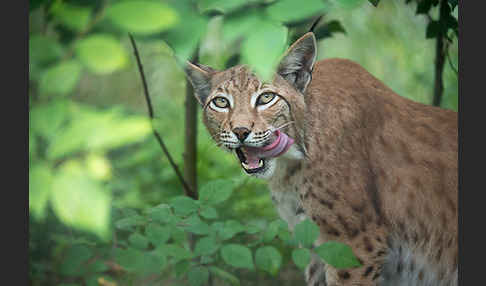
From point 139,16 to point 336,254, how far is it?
4.93 ft

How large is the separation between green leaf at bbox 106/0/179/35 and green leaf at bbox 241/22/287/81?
0.24 metres

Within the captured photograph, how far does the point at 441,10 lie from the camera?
356 centimetres

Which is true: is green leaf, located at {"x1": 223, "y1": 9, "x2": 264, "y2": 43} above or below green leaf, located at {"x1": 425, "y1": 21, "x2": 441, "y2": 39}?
above

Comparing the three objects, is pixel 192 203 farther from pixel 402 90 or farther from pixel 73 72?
pixel 402 90

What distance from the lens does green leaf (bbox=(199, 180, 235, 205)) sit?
9.32 feet

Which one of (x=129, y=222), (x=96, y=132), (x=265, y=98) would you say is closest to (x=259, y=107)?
(x=265, y=98)

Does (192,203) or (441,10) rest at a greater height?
(441,10)

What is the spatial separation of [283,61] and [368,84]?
0.90 m

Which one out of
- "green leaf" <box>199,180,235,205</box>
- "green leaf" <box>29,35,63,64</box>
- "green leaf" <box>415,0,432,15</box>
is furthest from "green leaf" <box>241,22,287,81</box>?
"green leaf" <box>415,0,432,15</box>

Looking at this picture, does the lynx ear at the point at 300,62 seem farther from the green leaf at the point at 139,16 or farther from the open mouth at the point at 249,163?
the green leaf at the point at 139,16

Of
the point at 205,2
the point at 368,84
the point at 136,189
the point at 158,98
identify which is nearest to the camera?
the point at 205,2

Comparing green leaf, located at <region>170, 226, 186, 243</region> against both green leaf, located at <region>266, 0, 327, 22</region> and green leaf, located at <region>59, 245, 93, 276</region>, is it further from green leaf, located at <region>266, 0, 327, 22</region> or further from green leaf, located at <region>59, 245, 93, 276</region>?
green leaf, located at <region>266, 0, 327, 22</region>

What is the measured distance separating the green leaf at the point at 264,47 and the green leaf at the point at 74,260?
4.79 ft

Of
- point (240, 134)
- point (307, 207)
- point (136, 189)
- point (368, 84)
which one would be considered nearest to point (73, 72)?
point (240, 134)
